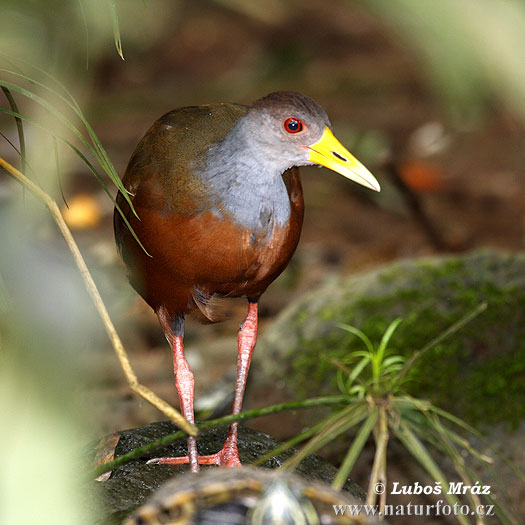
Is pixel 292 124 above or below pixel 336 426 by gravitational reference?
above

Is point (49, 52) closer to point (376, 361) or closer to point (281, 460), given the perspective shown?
point (376, 361)

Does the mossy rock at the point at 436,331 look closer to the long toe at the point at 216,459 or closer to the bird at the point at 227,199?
the long toe at the point at 216,459

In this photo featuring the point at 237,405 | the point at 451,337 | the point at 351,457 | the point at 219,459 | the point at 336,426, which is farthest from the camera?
the point at 451,337

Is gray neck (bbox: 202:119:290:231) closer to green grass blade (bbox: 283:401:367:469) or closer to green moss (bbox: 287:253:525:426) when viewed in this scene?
green grass blade (bbox: 283:401:367:469)

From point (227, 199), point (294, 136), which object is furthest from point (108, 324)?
point (294, 136)

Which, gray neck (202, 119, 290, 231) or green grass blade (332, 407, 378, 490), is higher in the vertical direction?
gray neck (202, 119, 290, 231)

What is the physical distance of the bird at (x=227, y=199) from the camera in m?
2.59

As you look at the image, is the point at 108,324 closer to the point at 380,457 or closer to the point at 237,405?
the point at 380,457

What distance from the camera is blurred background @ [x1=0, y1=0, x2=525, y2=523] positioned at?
2.23 feet

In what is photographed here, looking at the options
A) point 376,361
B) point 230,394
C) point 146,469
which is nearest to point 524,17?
point 376,361

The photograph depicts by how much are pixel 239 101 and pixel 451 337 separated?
3.45 metres

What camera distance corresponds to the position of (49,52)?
7.41 feet

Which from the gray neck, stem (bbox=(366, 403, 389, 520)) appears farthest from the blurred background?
stem (bbox=(366, 403, 389, 520))

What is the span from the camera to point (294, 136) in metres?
2.64
